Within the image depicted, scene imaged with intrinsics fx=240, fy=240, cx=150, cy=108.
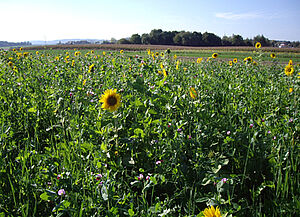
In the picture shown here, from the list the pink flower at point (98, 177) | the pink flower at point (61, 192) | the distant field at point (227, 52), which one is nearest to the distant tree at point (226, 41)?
the distant field at point (227, 52)

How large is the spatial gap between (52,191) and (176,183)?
3.02 ft

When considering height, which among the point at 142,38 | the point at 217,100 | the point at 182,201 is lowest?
the point at 182,201

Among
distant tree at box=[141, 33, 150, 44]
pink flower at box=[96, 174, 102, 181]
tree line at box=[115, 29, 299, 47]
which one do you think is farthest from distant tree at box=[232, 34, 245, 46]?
pink flower at box=[96, 174, 102, 181]

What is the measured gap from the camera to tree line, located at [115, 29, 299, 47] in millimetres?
65312

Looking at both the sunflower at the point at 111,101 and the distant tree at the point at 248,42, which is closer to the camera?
the sunflower at the point at 111,101

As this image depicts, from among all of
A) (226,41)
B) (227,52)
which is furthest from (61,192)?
(226,41)

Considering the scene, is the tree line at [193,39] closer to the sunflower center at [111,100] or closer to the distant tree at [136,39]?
the distant tree at [136,39]

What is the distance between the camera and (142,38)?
7150cm

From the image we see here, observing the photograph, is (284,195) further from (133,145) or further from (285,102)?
(285,102)

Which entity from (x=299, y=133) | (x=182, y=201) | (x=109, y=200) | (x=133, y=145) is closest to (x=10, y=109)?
(x=133, y=145)

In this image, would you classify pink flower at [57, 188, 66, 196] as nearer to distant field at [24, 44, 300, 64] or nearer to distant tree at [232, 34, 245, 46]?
distant field at [24, 44, 300, 64]

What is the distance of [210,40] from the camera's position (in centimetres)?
6538

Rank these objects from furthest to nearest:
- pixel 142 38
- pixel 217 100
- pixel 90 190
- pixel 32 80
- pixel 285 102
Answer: pixel 142 38 < pixel 32 80 < pixel 217 100 < pixel 285 102 < pixel 90 190

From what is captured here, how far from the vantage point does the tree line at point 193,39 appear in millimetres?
65312
